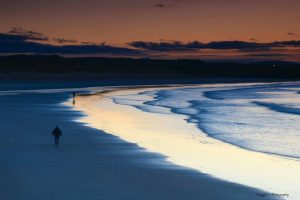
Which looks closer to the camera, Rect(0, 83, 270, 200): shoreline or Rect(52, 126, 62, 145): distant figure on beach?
Rect(0, 83, 270, 200): shoreline

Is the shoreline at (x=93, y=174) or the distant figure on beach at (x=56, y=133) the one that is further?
the distant figure on beach at (x=56, y=133)

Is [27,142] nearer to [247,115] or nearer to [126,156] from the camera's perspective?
[126,156]

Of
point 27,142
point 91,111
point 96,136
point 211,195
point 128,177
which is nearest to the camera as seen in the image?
point 211,195

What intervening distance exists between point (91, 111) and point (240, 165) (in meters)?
18.0

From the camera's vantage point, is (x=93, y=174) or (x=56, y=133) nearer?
(x=93, y=174)

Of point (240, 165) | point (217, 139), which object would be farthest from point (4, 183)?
point (217, 139)

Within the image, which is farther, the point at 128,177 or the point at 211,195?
the point at 128,177

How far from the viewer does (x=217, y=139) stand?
20.7m

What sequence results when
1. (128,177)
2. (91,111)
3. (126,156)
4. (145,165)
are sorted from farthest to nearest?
(91,111)
(126,156)
(145,165)
(128,177)

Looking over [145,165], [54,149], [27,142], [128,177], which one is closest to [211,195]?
[128,177]

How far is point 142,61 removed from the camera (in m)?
193

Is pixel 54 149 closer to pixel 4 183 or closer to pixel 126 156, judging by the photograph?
pixel 126 156

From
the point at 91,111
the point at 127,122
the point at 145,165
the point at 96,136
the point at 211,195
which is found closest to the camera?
the point at 211,195

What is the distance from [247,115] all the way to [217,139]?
1209 centimetres
